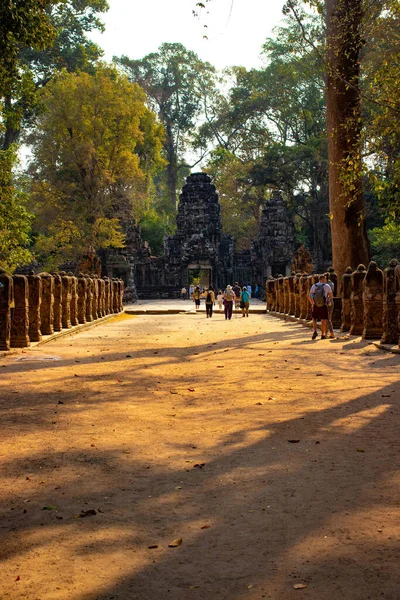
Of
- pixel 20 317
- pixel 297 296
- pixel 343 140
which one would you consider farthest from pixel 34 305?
pixel 297 296

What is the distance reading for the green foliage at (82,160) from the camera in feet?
139

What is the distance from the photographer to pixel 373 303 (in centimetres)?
1507

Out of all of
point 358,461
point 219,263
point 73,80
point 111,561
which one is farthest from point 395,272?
point 219,263

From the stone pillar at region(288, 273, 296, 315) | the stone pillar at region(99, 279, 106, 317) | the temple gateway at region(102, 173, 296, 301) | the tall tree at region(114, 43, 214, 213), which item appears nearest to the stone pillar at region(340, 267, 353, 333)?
the stone pillar at region(288, 273, 296, 315)

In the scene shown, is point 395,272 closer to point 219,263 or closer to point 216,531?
point 216,531

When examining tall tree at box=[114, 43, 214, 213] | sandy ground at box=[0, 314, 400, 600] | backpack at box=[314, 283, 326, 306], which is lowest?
sandy ground at box=[0, 314, 400, 600]

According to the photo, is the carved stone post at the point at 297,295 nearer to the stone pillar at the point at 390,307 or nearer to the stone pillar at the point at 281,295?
the stone pillar at the point at 281,295

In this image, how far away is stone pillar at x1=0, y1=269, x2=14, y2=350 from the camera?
13430 mm

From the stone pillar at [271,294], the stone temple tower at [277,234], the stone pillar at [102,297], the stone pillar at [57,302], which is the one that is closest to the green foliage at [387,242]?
the stone pillar at [271,294]

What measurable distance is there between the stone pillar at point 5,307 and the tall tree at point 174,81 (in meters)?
59.9

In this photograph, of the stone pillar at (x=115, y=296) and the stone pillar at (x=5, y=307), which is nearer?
the stone pillar at (x=5, y=307)

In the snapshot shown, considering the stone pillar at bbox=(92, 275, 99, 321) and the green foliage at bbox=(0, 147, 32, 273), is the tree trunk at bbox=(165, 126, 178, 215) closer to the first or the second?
the stone pillar at bbox=(92, 275, 99, 321)

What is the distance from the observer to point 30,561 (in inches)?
139

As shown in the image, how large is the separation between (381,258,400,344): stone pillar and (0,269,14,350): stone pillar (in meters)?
6.74
